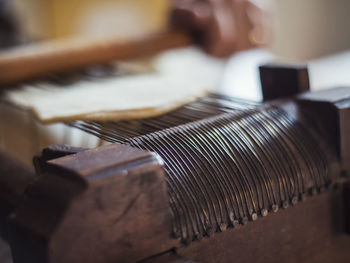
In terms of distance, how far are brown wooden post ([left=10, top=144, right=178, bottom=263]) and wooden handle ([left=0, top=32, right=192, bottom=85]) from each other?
100 centimetres

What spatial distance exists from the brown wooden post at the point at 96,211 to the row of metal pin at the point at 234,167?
0.17 ft

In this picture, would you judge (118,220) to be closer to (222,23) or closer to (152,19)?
(222,23)

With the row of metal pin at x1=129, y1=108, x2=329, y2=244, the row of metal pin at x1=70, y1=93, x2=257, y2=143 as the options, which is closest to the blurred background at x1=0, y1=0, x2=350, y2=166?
the row of metal pin at x1=70, y1=93, x2=257, y2=143

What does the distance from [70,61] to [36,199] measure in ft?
3.64

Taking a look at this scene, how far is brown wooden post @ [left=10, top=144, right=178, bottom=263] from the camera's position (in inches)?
21.3

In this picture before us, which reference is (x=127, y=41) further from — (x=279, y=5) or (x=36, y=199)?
(x=279, y=5)

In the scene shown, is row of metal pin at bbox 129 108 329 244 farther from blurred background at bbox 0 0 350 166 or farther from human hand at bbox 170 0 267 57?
blurred background at bbox 0 0 350 166

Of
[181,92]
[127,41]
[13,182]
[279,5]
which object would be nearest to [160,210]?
[13,182]

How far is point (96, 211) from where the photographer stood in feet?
1.82

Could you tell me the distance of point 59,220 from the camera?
1.75ft

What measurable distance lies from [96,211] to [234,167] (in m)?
0.24

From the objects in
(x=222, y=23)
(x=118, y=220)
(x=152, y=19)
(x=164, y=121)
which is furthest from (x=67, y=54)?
(x=152, y=19)

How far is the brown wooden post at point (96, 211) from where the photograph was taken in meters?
0.54

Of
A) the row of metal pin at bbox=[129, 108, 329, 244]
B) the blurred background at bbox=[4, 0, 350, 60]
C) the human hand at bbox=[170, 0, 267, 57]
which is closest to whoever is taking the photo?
the row of metal pin at bbox=[129, 108, 329, 244]
